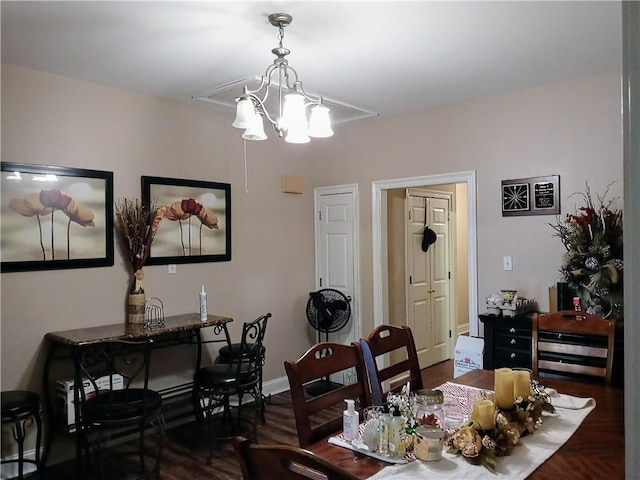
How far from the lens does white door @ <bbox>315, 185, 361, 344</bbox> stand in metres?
4.89

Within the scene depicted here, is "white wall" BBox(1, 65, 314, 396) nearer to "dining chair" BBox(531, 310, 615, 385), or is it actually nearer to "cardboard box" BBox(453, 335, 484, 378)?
"cardboard box" BBox(453, 335, 484, 378)

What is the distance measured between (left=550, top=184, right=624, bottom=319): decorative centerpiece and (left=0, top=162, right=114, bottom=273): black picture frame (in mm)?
3296

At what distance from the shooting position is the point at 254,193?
4.61 m

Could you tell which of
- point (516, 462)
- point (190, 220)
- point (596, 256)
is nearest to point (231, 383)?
point (190, 220)

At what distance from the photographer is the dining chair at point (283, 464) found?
3.12ft

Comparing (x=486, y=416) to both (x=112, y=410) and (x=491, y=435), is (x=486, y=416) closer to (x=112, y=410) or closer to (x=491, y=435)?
(x=491, y=435)

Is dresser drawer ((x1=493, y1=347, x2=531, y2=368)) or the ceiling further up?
the ceiling

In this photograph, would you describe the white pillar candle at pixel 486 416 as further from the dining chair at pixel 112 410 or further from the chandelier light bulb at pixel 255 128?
the dining chair at pixel 112 410

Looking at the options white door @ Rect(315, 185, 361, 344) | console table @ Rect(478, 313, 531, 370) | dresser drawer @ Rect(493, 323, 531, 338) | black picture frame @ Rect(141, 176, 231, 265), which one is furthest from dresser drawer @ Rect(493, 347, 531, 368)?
black picture frame @ Rect(141, 176, 231, 265)

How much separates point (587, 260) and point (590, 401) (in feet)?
4.81

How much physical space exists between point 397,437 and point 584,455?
0.59 m

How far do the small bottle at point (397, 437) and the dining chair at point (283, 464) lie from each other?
59cm

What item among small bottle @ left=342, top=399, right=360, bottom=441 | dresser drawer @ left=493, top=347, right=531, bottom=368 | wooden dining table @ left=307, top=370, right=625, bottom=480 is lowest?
dresser drawer @ left=493, top=347, right=531, bottom=368

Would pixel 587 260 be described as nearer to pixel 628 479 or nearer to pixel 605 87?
pixel 605 87
